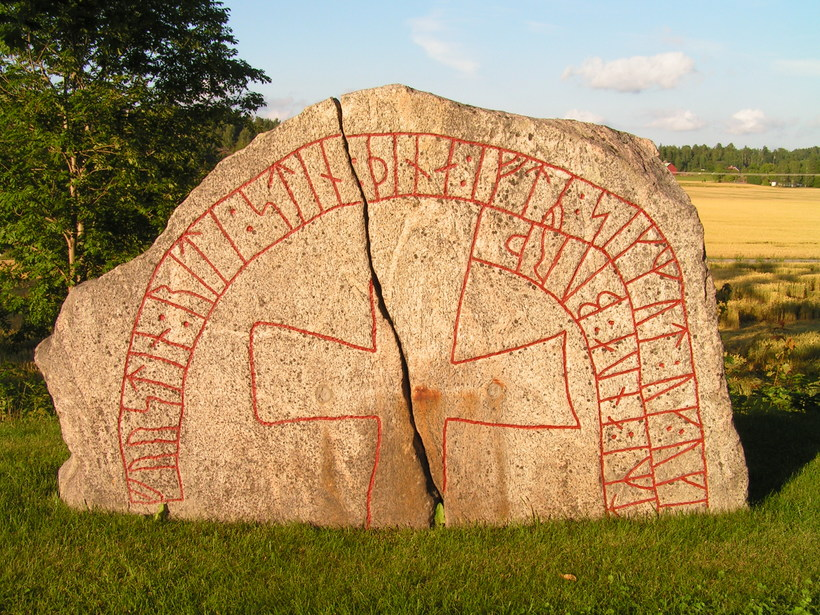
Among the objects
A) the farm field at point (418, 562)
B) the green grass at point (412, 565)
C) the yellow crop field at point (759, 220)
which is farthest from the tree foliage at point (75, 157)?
the yellow crop field at point (759, 220)

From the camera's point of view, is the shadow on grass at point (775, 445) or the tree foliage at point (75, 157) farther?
the tree foliage at point (75, 157)

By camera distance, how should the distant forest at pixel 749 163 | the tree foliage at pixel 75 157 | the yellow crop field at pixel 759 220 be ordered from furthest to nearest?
the distant forest at pixel 749 163 → the yellow crop field at pixel 759 220 → the tree foliage at pixel 75 157

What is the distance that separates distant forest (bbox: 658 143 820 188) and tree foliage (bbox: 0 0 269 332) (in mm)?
57217

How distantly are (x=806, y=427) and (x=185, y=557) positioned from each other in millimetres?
4477

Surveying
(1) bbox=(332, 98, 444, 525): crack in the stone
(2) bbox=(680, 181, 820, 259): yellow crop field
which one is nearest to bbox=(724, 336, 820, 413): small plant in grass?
(1) bbox=(332, 98, 444, 525): crack in the stone

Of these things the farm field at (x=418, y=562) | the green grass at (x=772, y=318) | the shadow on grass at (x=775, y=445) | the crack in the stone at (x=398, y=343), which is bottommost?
the green grass at (x=772, y=318)

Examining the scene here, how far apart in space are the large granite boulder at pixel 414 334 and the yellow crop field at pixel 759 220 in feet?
70.0

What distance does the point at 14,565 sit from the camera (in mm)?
3531

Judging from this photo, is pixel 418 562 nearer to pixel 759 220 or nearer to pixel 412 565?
pixel 412 565

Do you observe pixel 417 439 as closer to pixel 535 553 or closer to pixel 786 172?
pixel 535 553

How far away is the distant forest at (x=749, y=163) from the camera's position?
62.6m

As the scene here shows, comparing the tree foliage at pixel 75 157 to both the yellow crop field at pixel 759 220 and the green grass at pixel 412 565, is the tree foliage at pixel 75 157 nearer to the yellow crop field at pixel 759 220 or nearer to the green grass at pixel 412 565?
the green grass at pixel 412 565

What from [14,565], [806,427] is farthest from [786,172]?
[14,565]

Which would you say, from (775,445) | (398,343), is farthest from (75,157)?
(775,445)
